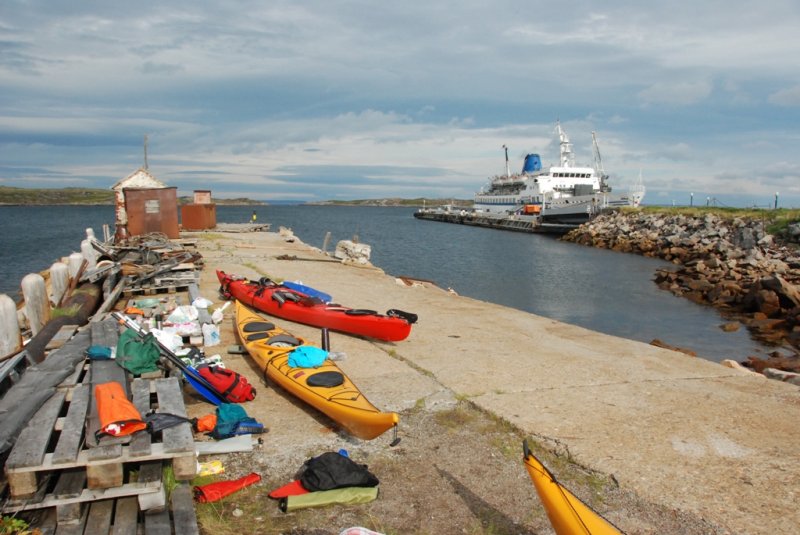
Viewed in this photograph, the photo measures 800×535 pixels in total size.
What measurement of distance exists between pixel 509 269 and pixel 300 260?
15957 millimetres

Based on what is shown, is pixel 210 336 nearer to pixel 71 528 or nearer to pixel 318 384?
pixel 318 384

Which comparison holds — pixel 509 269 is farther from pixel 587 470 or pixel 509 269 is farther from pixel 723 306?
pixel 587 470

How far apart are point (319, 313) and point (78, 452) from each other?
6.23 meters

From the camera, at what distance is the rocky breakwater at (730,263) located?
1734 cm

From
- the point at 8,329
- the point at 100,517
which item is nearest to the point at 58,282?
the point at 8,329

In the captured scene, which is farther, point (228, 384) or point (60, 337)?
point (60, 337)

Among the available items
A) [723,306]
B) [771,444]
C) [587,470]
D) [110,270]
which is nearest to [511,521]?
[587,470]

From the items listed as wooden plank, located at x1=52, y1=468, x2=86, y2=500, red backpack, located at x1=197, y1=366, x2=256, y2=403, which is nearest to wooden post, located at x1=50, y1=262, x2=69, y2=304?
red backpack, located at x1=197, y1=366, x2=256, y2=403

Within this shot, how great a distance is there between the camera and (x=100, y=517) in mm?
3787

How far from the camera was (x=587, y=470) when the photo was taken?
17.1 ft

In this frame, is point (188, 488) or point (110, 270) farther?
point (110, 270)

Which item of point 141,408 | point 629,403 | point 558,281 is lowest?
point 558,281

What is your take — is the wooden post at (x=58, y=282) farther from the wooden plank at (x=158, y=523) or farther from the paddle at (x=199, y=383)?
the wooden plank at (x=158, y=523)

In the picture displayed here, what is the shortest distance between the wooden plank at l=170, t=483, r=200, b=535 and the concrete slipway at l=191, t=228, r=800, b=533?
9.63ft
